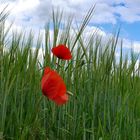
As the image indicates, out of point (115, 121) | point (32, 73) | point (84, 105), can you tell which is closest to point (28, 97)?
point (32, 73)

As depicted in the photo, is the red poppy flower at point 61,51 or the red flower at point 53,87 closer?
the red flower at point 53,87

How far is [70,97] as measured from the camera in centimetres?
188

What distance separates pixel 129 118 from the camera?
6.57ft

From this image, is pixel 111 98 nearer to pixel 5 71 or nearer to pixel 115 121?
pixel 115 121

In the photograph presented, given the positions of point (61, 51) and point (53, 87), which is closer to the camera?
point (53, 87)

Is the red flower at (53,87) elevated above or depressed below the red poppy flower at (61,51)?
below

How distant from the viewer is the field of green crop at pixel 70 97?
158cm

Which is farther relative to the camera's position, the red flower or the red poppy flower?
the red poppy flower

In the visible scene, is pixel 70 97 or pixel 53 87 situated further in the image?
pixel 70 97

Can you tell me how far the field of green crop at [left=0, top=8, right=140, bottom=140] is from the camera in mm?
1577

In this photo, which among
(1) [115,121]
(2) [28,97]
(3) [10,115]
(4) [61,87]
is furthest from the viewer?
(1) [115,121]

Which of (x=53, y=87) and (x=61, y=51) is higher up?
(x=61, y=51)

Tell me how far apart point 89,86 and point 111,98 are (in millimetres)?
168

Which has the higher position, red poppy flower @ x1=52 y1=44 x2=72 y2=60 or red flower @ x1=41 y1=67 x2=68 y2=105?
red poppy flower @ x1=52 y1=44 x2=72 y2=60
